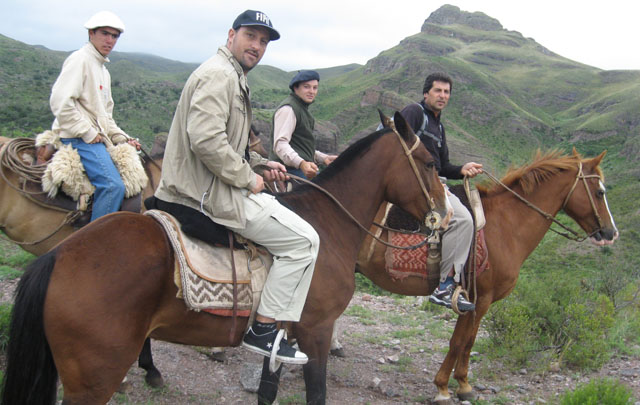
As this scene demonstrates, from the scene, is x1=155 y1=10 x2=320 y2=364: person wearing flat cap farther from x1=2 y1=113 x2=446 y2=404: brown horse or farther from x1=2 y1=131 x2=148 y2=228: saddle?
x1=2 y1=131 x2=148 y2=228: saddle

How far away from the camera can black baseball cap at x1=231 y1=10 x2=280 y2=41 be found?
2934 millimetres

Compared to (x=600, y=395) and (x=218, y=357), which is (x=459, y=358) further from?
(x=218, y=357)

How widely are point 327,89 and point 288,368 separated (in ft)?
208

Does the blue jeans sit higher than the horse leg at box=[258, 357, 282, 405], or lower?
higher

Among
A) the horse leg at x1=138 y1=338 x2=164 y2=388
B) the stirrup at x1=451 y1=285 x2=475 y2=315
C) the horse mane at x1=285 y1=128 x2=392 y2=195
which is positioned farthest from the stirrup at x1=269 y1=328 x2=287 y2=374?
the stirrup at x1=451 y1=285 x2=475 y2=315

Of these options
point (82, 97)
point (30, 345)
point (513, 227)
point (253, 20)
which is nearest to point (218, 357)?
point (30, 345)

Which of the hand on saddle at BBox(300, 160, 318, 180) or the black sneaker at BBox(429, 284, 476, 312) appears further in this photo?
the black sneaker at BBox(429, 284, 476, 312)

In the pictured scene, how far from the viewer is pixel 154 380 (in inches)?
171

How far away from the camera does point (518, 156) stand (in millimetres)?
44281

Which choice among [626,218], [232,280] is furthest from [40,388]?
[626,218]

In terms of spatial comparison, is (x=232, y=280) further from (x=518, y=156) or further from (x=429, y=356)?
(x=518, y=156)

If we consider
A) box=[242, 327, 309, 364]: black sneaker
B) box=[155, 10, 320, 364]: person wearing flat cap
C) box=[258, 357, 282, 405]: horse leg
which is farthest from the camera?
box=[258, 357, 282, 405]: horse leg

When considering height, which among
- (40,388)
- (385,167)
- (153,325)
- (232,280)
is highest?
(385,167)

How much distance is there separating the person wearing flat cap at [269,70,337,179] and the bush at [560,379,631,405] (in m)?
3.20
